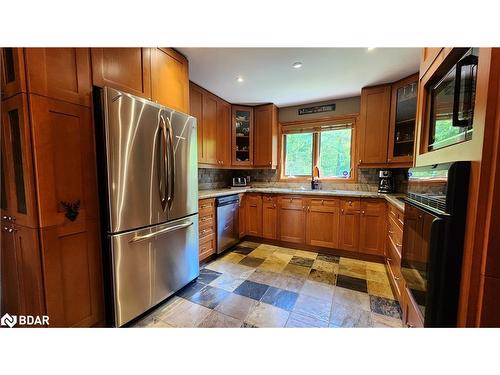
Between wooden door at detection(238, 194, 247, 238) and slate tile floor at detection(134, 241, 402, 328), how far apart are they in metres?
0.65

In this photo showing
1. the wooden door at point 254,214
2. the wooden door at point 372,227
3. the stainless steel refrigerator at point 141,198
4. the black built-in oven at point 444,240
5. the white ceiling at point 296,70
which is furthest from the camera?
the wooden door at point 254,214

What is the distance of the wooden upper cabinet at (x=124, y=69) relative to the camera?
1318 mm

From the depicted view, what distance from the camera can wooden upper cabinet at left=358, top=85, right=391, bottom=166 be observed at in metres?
2.71

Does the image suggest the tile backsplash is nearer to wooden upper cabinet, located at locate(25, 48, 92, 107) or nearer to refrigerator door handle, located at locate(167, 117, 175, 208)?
refrigerator door handle, located at locate(167, 117, 175, 208)

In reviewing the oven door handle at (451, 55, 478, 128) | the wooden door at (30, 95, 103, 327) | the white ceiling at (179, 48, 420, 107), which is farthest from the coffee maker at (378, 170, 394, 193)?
the wooden door at (30, 95, 103, 327)

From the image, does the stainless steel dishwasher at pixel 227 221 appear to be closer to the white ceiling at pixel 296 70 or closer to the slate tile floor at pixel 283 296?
the slate tile floor at pixel 283 296

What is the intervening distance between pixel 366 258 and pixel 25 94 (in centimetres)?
361

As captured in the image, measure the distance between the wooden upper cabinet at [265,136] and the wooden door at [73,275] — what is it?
2737 mm

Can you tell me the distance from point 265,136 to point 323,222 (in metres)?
1.80

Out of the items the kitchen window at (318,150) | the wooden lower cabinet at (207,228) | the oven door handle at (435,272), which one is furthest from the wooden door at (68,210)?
the kitchen window at (318,150)

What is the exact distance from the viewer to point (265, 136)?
3.58 metres

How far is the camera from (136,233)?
1474 mm

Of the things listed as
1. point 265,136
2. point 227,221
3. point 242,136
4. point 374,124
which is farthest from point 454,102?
point 242,136
